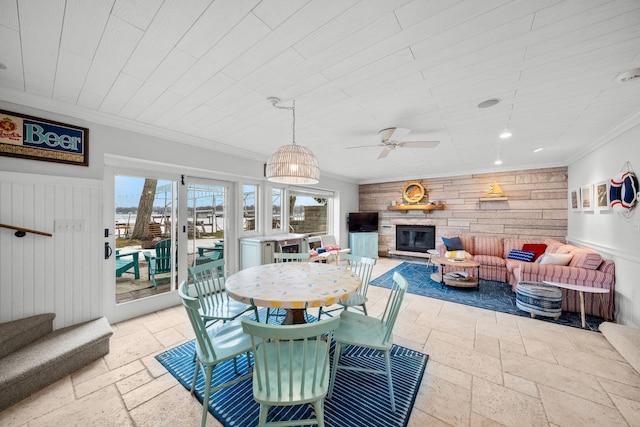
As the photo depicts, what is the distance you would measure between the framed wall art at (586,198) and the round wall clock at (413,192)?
9.91 ft

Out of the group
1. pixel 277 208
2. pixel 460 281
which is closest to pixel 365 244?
pixel 460 281

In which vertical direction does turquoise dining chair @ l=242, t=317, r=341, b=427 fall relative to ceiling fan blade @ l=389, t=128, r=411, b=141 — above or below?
below

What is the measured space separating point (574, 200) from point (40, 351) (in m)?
7.64

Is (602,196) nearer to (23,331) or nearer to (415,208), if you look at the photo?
(415,208)

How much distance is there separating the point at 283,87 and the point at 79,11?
49.4 inches

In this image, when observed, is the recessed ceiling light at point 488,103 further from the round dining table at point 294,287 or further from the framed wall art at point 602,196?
the framed wall art at point 602,196

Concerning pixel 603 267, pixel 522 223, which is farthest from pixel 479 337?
pixel 522 223

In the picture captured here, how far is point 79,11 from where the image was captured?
1304mm

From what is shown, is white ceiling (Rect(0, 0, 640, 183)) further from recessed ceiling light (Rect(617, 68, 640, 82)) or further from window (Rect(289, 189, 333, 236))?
window (Rect(289, 189, 333, 236))

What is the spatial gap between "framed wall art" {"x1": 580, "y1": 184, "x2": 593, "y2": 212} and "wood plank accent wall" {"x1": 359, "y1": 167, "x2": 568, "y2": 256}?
3.64ft

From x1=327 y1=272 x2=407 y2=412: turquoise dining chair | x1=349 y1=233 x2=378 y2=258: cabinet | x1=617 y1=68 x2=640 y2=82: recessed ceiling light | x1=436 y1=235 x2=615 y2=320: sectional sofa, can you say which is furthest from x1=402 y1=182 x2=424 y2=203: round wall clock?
x1=327 y1=272 x2=407 y2=412: turquoise dining chair

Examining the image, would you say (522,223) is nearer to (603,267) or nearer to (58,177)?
(603,267)

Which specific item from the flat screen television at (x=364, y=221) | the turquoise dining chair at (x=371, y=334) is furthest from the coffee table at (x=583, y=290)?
the flat screen television at (x=364, y=221)

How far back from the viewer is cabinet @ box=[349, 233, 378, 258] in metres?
7.07
